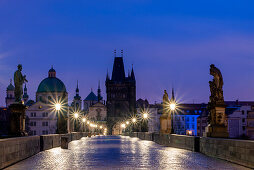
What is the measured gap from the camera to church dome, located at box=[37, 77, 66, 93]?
604 ft

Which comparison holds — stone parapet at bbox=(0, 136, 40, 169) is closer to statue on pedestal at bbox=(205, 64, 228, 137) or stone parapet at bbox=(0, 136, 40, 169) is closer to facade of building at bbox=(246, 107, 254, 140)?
statue on pedestal at bbox=(205, 64, 228, 137)

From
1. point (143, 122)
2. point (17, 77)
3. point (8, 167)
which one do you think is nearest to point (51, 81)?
point (143, 122)

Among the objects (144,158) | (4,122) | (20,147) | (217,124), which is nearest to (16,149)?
(20,147)

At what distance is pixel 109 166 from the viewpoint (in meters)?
17.3

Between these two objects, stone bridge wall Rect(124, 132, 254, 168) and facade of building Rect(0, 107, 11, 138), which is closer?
stone bridge wall Rect(124, 132, 254, 168)

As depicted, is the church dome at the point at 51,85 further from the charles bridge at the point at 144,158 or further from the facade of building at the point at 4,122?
the charles bridge at the point at 144,158

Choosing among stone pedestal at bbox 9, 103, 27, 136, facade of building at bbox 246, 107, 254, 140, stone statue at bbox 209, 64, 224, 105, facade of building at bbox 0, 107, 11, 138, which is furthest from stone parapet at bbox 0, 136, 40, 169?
facade of building at bbox 246, 107, 254, 140

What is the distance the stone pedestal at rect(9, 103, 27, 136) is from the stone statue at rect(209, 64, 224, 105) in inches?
453

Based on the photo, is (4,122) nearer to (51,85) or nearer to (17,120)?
(51,85)

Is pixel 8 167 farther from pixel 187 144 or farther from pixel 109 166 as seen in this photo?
pixel 187 144

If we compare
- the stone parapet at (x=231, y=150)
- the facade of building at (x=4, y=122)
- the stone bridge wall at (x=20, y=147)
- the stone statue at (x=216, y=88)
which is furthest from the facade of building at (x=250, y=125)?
the stone parapet at (x=231, y=150)

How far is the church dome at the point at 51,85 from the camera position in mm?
184000

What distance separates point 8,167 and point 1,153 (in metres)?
0.94

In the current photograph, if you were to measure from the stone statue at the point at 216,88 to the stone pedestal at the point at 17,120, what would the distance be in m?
11.5
